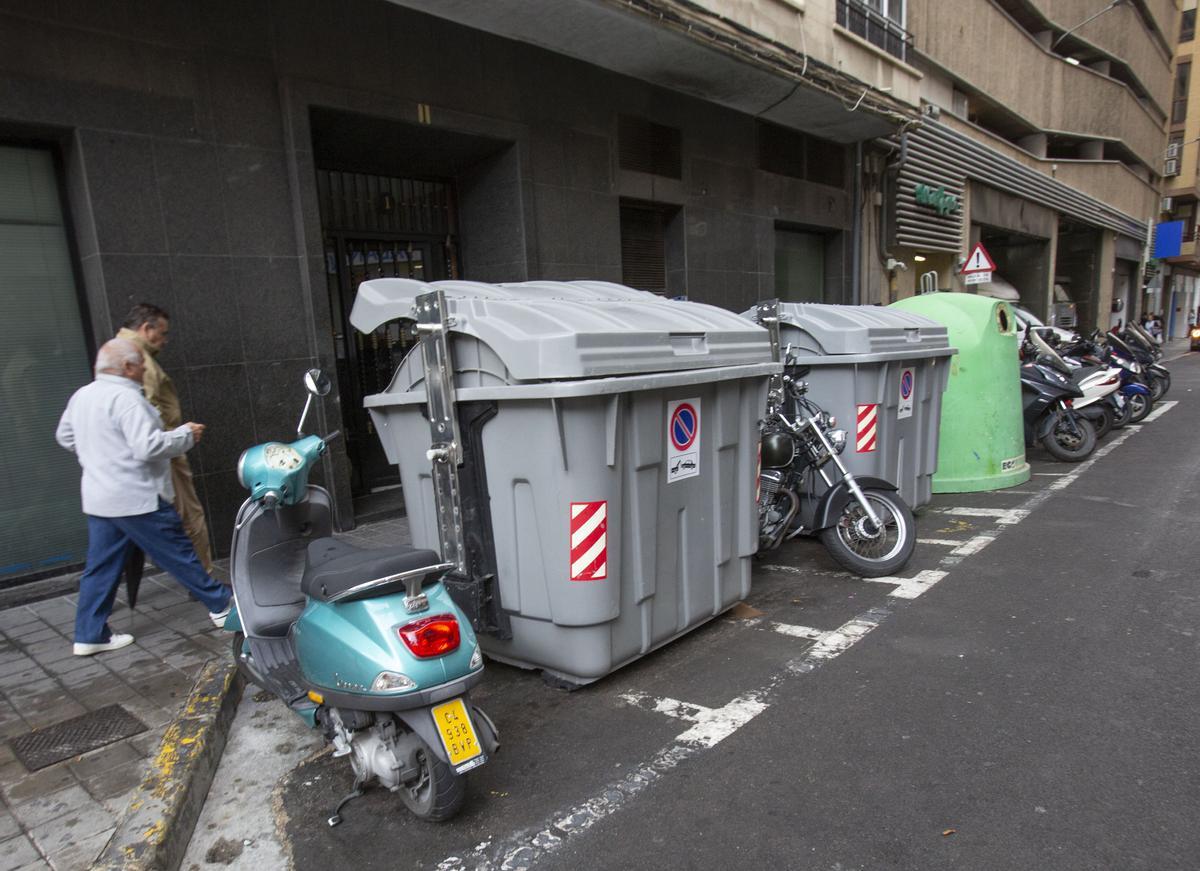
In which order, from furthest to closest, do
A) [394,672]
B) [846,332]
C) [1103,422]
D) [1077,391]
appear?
[1103,422], [1077,391], [846,332], [394,672]

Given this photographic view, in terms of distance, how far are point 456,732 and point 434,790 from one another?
0.22 metres

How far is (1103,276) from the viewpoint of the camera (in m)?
25.8

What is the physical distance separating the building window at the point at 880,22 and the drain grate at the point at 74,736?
13167mm

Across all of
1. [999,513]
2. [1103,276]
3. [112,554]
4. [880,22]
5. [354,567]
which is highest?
[880,22]

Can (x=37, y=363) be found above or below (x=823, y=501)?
above

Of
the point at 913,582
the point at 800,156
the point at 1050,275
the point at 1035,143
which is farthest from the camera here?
the point at 1050,275

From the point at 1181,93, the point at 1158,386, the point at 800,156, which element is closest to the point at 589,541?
the point at 800,156

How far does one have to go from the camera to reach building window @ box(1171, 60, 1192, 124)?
122ft

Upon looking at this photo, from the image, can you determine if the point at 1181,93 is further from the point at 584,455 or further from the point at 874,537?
the point at 584,455

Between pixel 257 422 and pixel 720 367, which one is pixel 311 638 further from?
pixel 257 422

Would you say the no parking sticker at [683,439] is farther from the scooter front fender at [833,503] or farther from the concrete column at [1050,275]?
the concrete column at [1050,275]

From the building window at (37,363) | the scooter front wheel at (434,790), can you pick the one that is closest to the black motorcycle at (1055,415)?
the scooter front wheel at (434,790)

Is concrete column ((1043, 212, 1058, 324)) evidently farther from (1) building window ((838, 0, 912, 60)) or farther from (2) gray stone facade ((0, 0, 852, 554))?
(2) gray stone facade ((0, 0, 852, 554))

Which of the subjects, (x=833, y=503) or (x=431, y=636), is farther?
(x=833, y=503)
